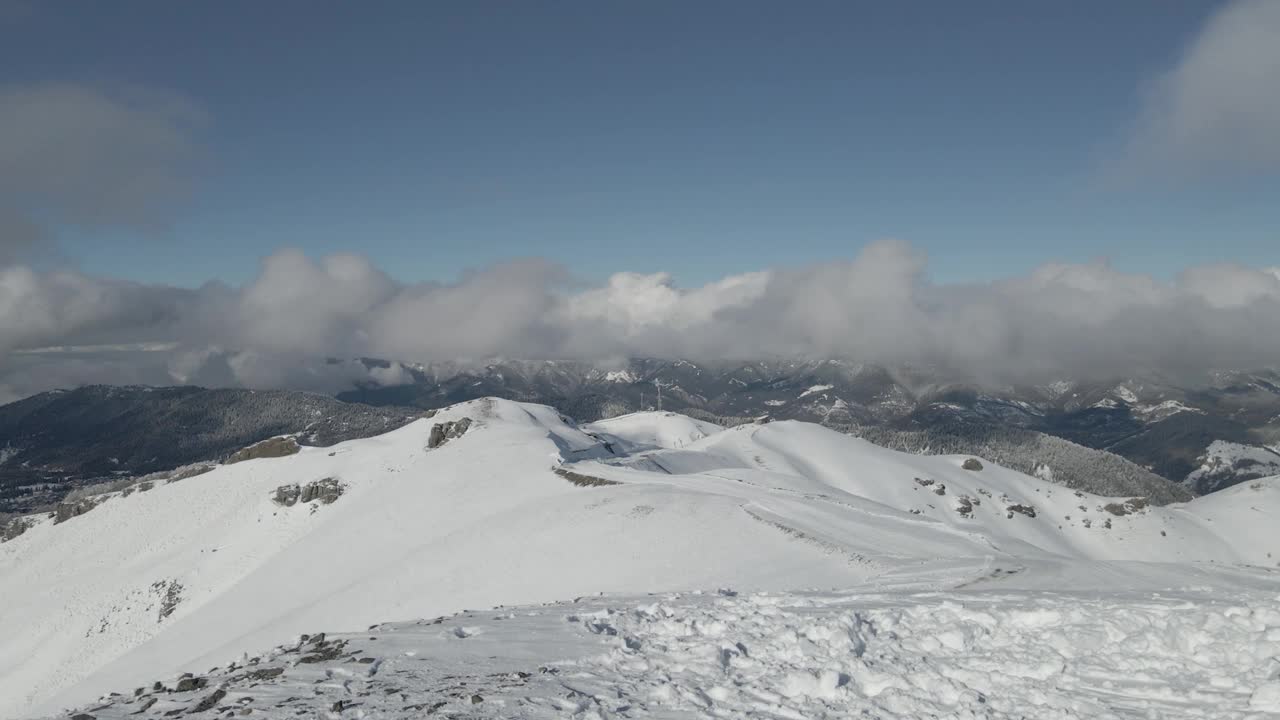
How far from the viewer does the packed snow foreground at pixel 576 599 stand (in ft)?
41.1

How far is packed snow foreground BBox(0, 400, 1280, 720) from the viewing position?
41.1 ft

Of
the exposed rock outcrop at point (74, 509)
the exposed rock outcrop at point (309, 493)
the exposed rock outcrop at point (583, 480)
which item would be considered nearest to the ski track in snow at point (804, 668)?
the exposed rock outcrop at point (583, 480)

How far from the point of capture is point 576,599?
86.1ft

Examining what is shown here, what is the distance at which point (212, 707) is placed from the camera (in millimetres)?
11734

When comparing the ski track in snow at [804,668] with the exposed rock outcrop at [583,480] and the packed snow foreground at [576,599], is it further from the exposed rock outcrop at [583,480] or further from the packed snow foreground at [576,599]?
the exposed rock outcrop at [583,480]

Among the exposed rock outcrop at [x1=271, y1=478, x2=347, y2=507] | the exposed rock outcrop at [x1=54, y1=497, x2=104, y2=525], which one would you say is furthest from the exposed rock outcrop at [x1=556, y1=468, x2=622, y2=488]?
the exposed rock outcrop at [x1=54, y1=497, x2=104, y2=525]

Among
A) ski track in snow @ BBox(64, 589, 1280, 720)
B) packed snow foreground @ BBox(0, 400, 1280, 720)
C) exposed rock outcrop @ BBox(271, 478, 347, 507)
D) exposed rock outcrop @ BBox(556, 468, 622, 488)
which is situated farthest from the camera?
exposed rock outcrop @ BBox(271, 478, 347, 507)

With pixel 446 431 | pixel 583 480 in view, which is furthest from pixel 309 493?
pixel 583 480

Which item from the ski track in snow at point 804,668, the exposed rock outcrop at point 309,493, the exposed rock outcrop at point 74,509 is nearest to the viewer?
the ski track in snow at point 804,668

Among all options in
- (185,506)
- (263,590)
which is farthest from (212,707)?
(185,506)

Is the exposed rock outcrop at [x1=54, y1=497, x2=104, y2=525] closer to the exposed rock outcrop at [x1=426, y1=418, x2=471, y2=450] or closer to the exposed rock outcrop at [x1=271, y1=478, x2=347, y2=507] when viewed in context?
the exposed rock outcrop at [x1=271, y1=478, x2=347, y2=507]

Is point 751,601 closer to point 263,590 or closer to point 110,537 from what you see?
point 263,590

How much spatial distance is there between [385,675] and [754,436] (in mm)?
136018

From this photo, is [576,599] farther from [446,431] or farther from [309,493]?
[446,431]
